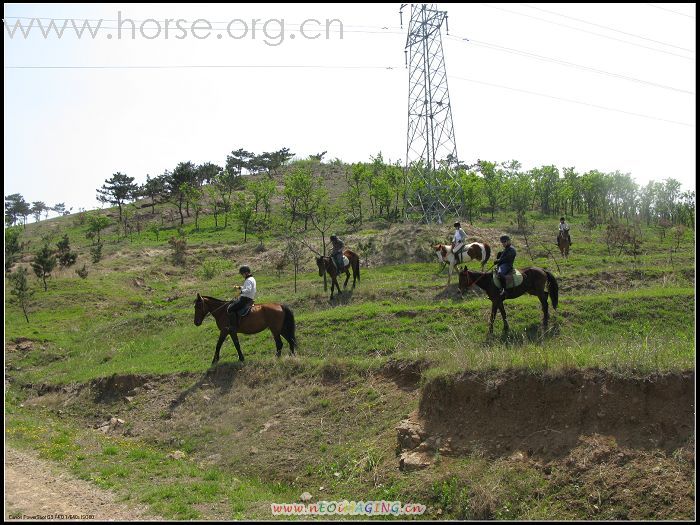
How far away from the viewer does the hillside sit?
9500 millimetres

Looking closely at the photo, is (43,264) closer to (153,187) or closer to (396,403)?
(396,403)

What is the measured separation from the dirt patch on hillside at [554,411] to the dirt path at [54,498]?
18.8 feet

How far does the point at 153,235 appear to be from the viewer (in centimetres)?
6209

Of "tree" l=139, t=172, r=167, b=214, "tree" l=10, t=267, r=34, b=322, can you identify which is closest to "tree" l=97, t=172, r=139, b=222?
"tree" l=139, t=172, r=167, b=214

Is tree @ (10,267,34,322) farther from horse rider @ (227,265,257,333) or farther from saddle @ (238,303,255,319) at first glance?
saddle @ (238,303,255,319)

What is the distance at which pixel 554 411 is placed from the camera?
→ 10492 mm

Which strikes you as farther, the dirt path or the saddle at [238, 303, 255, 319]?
the saddle at [238, 303, 255, 319]

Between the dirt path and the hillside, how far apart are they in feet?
1.24

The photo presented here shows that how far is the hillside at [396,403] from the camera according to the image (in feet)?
31.2

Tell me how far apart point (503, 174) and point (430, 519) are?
212 feet

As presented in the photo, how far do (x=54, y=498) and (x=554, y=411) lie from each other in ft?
30.9

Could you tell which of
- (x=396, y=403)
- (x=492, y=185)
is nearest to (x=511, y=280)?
(x=396, y=403)

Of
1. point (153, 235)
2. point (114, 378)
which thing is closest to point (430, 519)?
point (114, 378)

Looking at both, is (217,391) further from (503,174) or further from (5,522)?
(503,174)
